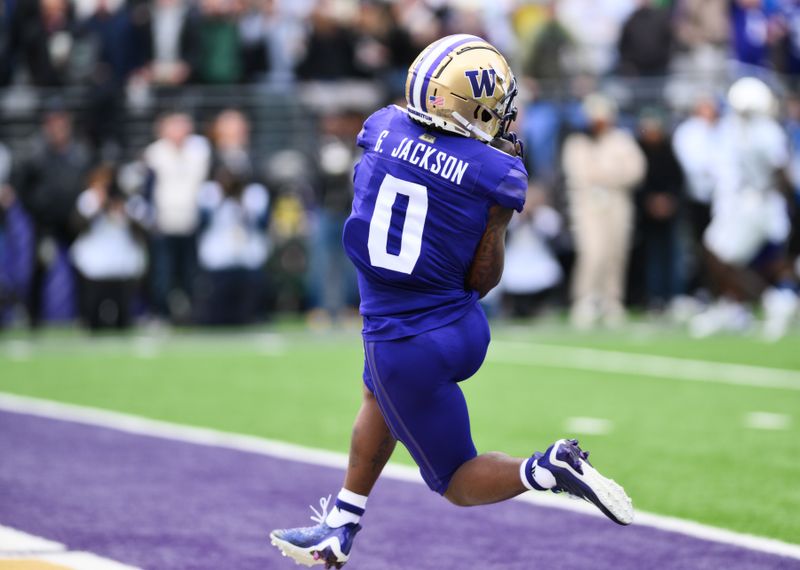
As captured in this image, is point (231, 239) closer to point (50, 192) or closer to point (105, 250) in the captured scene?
point (105, 250)

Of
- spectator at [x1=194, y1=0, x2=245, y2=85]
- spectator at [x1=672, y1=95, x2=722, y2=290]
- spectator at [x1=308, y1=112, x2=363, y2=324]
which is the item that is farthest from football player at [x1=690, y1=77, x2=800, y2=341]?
spectator at [x1=194, y1=0, x2=245, y2=85]

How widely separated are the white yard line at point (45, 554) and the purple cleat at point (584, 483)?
68.4 inches

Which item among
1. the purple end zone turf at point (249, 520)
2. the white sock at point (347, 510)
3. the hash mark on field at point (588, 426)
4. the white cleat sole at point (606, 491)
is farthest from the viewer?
the hash mark on field at point (588, 426)

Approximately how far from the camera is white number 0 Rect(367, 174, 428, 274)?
4.90 m

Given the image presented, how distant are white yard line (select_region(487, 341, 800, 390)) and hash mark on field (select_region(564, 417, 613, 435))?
219 cm

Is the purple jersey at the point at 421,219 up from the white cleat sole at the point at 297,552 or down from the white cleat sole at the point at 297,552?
up

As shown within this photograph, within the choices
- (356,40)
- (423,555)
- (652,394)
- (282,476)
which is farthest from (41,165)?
(423,555)

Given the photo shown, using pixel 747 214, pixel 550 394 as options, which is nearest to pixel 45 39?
pixel 747 214

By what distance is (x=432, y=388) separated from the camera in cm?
487

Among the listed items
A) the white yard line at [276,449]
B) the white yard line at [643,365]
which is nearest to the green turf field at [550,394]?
the white yard line at [643,365]

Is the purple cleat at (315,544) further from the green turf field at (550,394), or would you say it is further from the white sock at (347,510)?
the green turf field at (550,394)

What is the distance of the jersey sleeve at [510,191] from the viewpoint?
15.7ft

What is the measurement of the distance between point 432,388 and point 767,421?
517 centimetres

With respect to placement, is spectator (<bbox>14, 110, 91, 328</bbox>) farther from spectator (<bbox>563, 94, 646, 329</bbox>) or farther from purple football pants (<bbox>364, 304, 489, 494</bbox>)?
purple football pants (<bbox>364, 304, 489, 494</bbox>)
